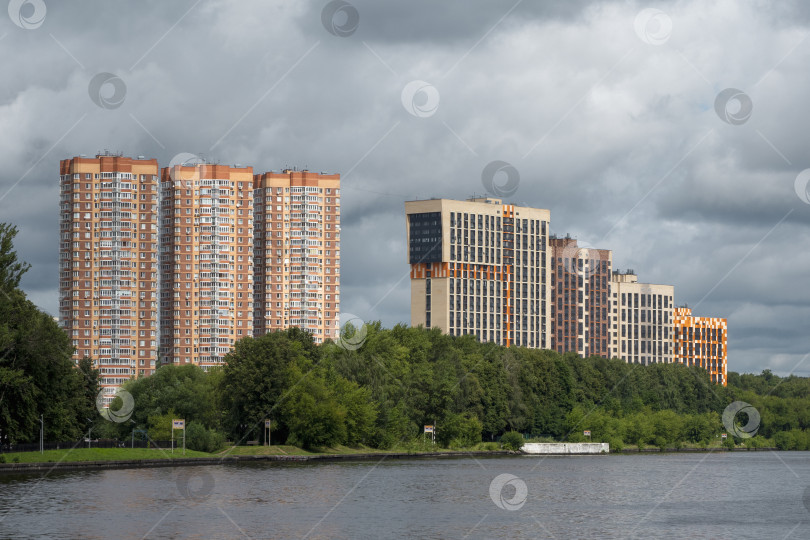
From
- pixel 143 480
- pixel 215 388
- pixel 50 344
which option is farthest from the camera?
pixel 215 388

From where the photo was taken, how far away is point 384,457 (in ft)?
446

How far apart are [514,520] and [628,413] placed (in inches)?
5357

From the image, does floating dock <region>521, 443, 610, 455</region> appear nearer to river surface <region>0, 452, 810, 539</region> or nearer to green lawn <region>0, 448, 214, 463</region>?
river surface <region>0, 452, 810, 539</region>

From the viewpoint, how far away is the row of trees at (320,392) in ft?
289

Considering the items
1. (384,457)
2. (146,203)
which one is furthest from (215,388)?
(146,203)

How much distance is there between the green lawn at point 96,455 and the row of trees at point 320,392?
5.69 ft

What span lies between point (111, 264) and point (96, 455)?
3956 inches

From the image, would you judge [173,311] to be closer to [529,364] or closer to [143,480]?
[529,364]

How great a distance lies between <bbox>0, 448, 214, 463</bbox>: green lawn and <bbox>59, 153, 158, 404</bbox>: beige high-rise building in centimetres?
8564

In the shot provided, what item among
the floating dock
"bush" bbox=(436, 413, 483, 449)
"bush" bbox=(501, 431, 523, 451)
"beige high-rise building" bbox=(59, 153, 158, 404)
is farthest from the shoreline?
"beige high-rise building" bbox=(59, 153, 158, 404)

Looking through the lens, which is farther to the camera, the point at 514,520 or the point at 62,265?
the point at 62,265

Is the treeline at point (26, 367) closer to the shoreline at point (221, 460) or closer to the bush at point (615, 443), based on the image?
the shoreline at point (221, 460)

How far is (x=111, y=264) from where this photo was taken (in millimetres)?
195625

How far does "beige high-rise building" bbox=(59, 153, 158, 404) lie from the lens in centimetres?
19475
